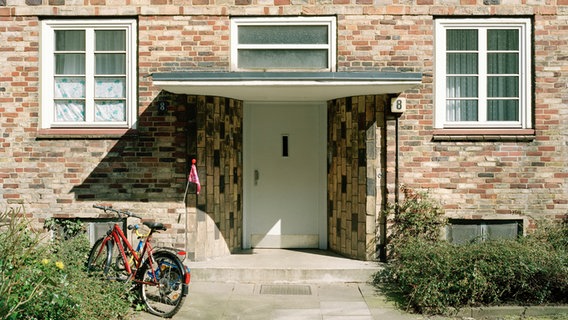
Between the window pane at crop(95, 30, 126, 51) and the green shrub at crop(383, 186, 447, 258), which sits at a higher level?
the window pane at crop(95, 30, 126, 51)

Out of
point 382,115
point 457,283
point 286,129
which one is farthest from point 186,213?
point 457,283

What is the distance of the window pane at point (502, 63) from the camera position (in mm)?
8867

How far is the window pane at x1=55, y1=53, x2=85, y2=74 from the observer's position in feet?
29.5

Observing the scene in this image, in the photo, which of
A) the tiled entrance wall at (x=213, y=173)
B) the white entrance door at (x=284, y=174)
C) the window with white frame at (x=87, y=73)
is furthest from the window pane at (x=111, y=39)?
the white entrance door at (x=284, y=174)

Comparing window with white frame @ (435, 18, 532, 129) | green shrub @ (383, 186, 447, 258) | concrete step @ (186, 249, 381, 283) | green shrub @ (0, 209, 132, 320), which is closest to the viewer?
green shrub @ (0, 209, 132, 320)

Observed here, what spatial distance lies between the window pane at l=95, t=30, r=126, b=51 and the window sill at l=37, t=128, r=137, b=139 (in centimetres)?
128

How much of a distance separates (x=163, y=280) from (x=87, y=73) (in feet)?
12.5

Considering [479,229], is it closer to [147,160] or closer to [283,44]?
[283,44]

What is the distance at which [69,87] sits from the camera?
29.5ft

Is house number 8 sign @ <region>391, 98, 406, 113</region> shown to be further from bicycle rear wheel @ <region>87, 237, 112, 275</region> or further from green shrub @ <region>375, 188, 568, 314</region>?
bicycle rear wheel @ <region>87, 237, 112, 275</region>

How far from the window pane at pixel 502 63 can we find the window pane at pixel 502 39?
0.35 ft

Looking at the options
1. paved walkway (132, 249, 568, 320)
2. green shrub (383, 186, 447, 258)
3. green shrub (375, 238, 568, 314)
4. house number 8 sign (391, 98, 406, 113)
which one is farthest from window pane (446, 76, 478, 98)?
paved walkway (132, 249, 568, 320)

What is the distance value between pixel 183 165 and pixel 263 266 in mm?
1931

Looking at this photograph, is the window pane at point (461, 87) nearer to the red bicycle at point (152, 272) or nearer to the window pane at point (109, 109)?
the red bicycle at point (152, 272)
